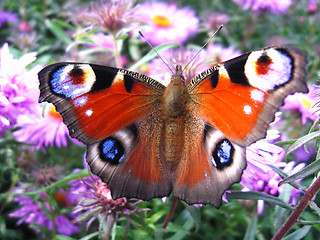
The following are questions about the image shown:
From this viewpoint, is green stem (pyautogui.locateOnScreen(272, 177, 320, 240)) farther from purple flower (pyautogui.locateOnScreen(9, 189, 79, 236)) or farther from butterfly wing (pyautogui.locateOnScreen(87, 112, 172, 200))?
purple flower (pyautogui.locateOnScreen(9, 189, 79, 236))

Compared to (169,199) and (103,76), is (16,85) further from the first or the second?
(169,199)

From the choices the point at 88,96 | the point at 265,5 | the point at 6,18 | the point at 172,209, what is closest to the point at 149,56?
the point at 88,96

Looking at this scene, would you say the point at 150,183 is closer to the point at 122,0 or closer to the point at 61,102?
the point at 61,102

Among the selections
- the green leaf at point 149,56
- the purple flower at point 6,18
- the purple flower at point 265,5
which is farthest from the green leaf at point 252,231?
the purple flower at point 6,18

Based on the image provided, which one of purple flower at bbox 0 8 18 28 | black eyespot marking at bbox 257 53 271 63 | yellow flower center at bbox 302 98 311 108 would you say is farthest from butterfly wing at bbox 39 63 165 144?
purple flower at bbox 0 8 18 28

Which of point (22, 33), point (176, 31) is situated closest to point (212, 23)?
point (176, 31)

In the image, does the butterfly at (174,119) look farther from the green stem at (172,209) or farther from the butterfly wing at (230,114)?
the green stem at (172,209)

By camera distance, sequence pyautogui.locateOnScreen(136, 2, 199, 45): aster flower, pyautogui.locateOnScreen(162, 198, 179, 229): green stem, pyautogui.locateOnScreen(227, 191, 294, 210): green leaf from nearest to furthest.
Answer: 1. pyautogui.locateOnScreen(227, 191, 294, 210): green leaf
2. pyautogui.locateOnScreen(162, 198, 179, 229): green stem
3. pyautogui.locateOnScreen(136, 2, 199, 45): aster flower

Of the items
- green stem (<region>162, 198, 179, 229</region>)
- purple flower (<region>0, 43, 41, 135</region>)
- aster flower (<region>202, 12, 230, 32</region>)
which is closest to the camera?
green stem (<region>162, 198, 179, 229</region>)
